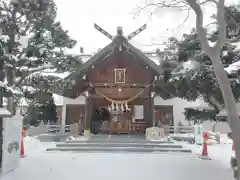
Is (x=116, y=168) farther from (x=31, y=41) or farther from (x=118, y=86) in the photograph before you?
(x=118, y=86)

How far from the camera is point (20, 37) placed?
938 cm

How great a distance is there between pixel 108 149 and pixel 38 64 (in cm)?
507

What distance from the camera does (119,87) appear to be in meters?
16.8

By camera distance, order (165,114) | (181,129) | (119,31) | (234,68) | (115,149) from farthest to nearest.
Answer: (165,114), (181,129), (119,31), (115,149), (234,68)

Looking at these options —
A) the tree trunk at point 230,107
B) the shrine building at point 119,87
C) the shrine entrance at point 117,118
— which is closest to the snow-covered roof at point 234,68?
the tree trunk at point 230,107

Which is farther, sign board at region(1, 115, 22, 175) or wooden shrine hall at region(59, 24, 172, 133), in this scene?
wooden shrine hall at region(59, 24, 172, 133)

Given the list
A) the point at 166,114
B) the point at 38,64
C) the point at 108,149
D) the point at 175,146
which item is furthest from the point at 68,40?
the point at 166,114

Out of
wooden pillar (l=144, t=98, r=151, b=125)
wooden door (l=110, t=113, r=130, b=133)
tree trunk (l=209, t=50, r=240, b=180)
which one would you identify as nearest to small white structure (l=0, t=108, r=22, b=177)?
tree trunk (l=209, t=50, r=240, b=180)

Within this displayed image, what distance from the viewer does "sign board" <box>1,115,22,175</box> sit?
7.67 metres

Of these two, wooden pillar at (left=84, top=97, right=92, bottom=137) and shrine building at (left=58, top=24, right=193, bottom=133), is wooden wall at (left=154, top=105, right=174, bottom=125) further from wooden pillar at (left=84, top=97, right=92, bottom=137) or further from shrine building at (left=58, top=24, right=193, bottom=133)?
wooden pillar at (left=84, top=97, right=92, bottom=137)

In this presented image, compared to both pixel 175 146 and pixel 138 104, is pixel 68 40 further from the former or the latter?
pixel 138 104

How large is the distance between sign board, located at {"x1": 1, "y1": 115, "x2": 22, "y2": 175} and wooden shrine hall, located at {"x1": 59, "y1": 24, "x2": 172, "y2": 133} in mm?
5439

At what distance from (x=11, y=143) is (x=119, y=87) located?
9.44 m

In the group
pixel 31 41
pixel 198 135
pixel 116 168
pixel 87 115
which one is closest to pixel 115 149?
pixel 116 168
